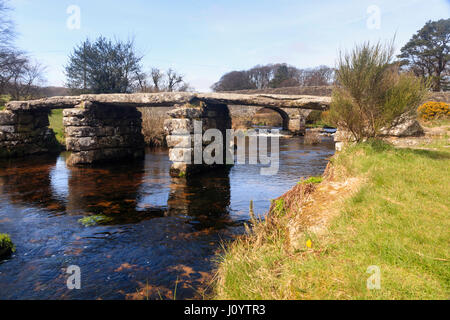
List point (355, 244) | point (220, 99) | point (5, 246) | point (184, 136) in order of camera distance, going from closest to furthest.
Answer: point (355, 244) < point (5, 246) < point (184, 136) < point (220, 99)

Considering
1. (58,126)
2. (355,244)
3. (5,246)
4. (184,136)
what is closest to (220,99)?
(184,136)

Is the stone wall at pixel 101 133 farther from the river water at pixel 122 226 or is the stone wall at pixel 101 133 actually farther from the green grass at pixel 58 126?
the green grass at pixel 58 126

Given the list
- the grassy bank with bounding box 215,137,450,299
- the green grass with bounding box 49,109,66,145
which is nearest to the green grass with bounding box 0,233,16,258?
the grassy bank with bounding box 215,137,450,299

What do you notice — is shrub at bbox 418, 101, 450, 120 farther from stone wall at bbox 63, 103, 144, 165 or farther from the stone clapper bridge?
stone wall at bbox 63, 103, 144, 165

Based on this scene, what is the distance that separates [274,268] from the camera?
9.43 ft

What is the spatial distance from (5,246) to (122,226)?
1.64 metres

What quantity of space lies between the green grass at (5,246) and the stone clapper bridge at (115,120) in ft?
16.8

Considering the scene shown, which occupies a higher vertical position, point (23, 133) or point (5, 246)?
point (23, 133)

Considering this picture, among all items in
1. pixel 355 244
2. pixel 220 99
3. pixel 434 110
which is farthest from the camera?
pixel 434 110

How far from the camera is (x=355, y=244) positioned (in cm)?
291

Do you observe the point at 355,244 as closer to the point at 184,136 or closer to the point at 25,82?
the point at 184,136

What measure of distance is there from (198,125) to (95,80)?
12.3m
